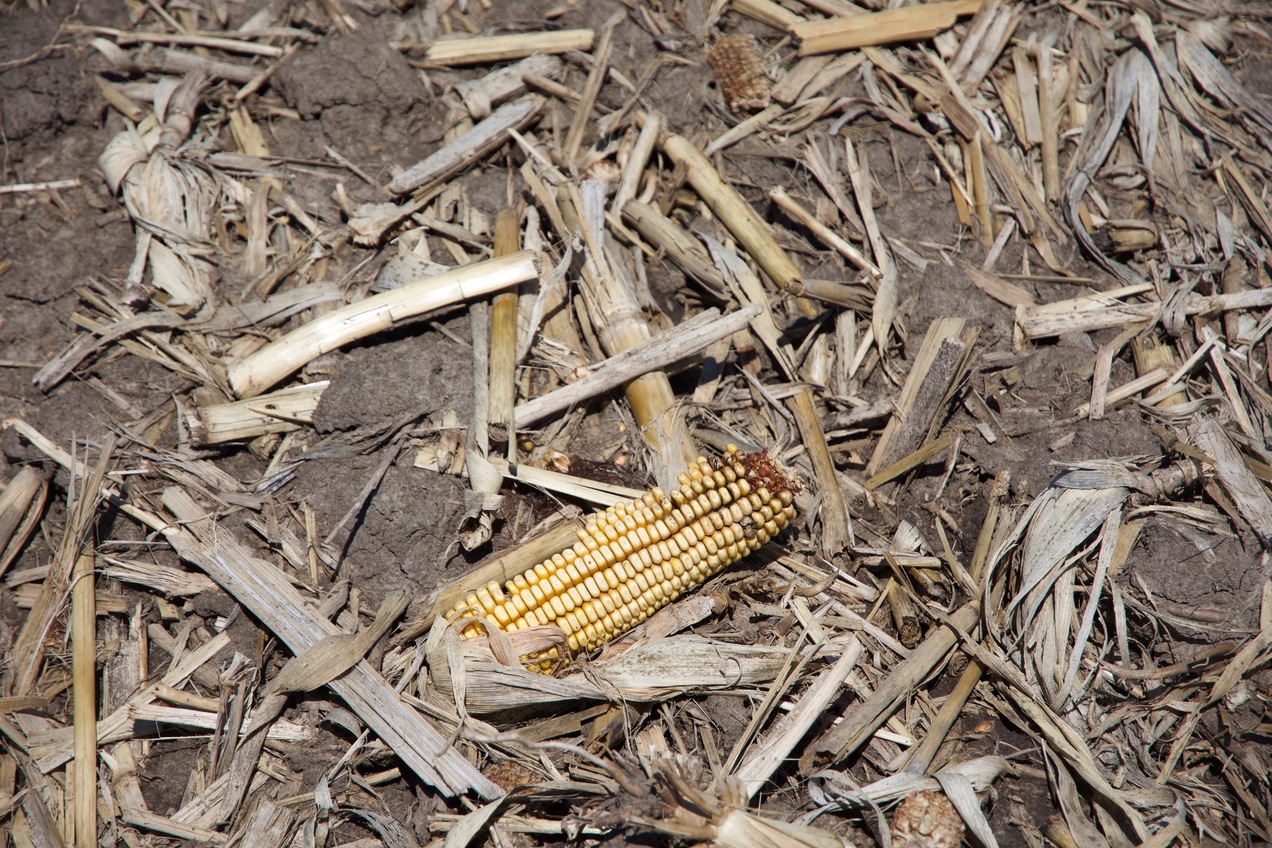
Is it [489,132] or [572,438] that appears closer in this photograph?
[572,438]

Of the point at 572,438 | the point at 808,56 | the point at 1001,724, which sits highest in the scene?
the point at 808,56

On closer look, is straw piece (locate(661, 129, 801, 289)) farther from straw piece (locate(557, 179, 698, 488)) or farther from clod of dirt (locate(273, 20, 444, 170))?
clod of dirt (locate(273, 20, 444, 170))

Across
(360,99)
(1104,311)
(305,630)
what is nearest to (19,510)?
(305,630)

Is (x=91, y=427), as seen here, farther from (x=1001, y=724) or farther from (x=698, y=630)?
(x=1001, y=724)

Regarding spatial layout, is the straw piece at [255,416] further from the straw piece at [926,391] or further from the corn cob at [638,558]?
the straw piece at [926,391]

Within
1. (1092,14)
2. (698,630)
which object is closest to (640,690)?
(698,630)

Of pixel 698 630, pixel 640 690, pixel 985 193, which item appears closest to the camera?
pixel 640 690

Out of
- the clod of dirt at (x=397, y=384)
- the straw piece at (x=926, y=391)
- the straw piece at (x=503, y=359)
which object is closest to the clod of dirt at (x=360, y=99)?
the straw piece at (x=503, y=359)
